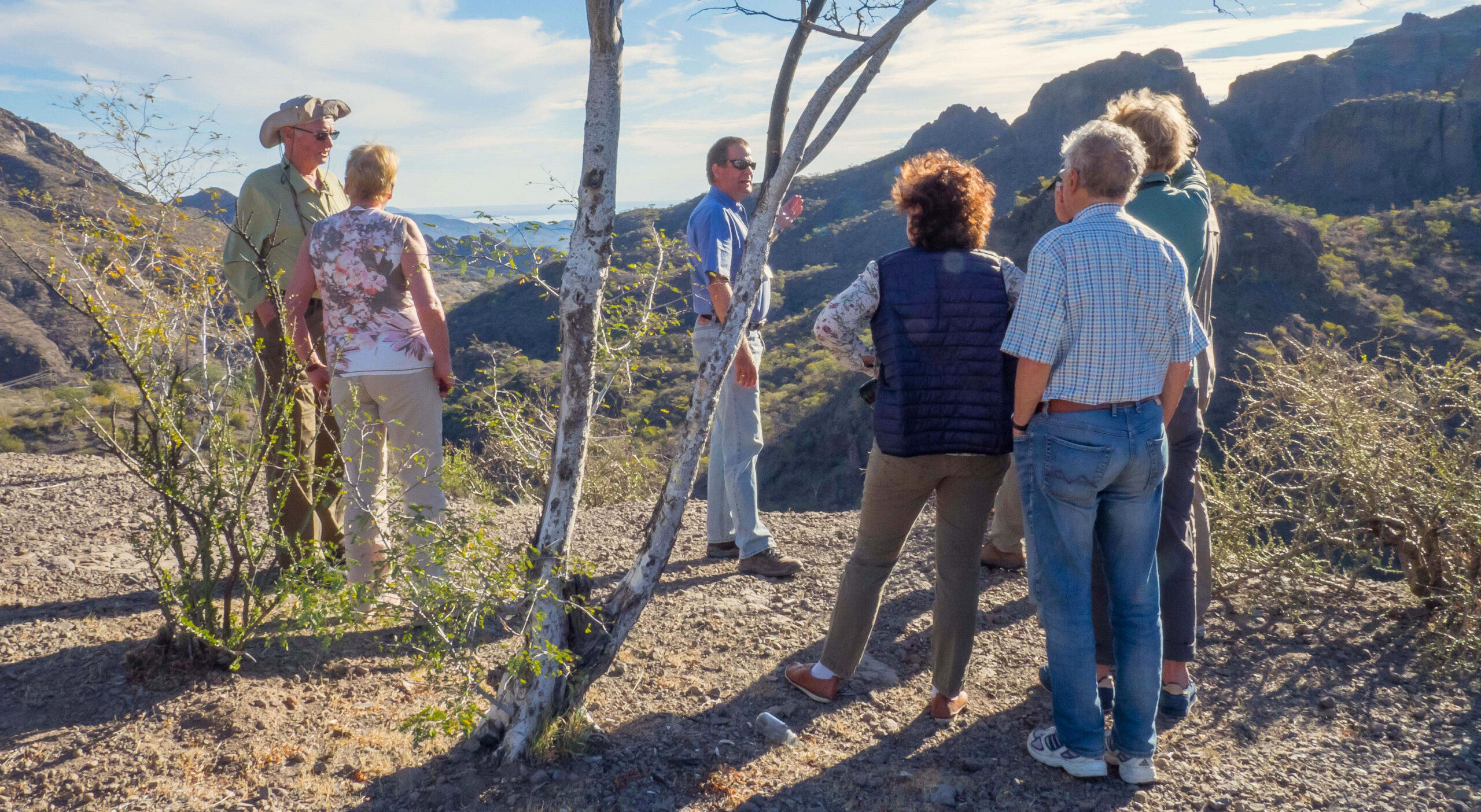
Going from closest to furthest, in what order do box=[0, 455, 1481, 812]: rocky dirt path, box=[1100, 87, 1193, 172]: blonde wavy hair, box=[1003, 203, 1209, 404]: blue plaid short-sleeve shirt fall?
1. box=[1003, 203, 1209, 404]: blue plaid short-sleeve shirt
2. box=[0, 455, 1481, 812]: rocky dirt path
3. box=[1100, 87, 1193, 172]: blonde wavy hair

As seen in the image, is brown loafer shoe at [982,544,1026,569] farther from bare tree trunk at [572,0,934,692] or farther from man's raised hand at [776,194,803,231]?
bare tree trunk at [572,0,934,692]

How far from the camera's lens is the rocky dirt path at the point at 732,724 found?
2.26 metres

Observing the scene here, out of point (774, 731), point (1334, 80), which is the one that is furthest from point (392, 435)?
point (1334, 80)

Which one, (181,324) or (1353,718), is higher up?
(181,324)

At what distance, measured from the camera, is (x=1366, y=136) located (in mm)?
41438

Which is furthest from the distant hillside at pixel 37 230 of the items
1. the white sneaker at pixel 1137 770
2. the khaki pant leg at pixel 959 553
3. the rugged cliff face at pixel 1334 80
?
the rugged cliff face at pixel 1334 80

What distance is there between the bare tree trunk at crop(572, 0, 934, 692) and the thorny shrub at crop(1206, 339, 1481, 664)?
2.55 metres

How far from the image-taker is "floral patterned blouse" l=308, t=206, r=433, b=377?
2826mm

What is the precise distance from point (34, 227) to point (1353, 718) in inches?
189

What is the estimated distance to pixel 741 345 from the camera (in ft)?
10.7

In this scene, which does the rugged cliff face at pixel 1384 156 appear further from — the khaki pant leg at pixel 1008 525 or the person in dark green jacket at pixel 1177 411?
the person in dark green jacket at pixel 1177 411

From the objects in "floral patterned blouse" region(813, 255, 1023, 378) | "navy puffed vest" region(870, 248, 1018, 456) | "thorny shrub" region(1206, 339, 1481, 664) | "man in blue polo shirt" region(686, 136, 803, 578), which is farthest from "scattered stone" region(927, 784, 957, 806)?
"thorny shrub" region(1206, 339, 1481, 664)

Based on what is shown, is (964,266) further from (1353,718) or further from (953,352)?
(1353,718)

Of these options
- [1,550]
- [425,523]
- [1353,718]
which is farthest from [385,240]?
[1353,718]
